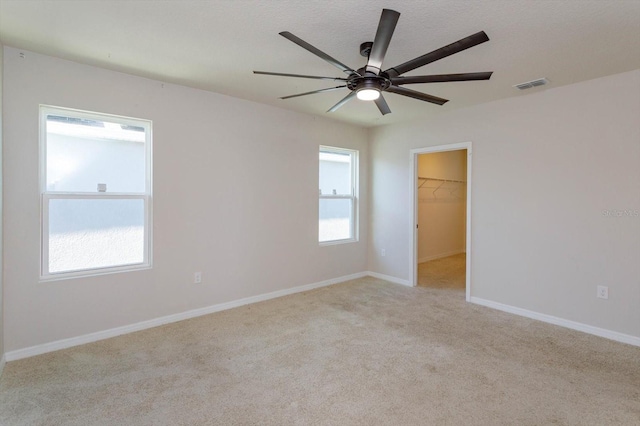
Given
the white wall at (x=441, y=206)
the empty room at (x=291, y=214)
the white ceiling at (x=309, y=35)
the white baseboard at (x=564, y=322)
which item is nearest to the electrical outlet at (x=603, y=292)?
the empty room at (x=291, y=214)

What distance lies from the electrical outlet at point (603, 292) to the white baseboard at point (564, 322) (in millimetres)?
323

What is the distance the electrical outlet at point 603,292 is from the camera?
121 inches

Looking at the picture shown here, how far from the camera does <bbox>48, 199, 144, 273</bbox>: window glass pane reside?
9.18 ft

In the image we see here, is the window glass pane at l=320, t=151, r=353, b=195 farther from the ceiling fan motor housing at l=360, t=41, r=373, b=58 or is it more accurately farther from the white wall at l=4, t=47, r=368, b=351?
the ceiling fan motor housing at l=360, t=41, r=373, b=58

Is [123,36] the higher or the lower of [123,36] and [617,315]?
the higher

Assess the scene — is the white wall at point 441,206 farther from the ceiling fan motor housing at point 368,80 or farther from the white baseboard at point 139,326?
the ceiling fan motor housing at point 368,80

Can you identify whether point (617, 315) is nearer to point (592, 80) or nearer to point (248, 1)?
point (592, 80)

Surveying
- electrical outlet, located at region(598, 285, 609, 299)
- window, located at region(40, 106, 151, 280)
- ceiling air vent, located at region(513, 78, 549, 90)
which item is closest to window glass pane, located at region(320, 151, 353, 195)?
window, located at region(40, 106, 151, 280)

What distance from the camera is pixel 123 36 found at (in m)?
2.34

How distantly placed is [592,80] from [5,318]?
575 centimetres

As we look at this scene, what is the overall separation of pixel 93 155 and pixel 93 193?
36 cm

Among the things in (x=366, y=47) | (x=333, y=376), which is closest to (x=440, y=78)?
(x=366, y=47)

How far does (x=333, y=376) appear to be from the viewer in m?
2.37

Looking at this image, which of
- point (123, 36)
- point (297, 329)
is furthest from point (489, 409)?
point (123, 36)
